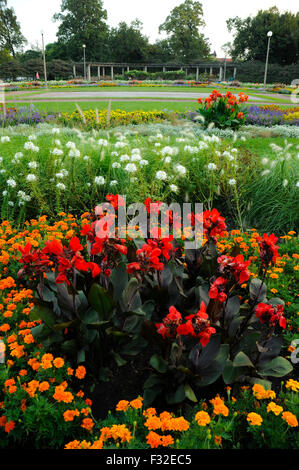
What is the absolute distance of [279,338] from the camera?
199 cm

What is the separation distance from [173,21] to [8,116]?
216ft

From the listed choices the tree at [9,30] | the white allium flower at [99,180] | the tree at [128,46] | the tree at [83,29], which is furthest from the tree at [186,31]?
the white allium flower at [99,180]

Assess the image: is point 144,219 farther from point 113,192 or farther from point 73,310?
point 73,310

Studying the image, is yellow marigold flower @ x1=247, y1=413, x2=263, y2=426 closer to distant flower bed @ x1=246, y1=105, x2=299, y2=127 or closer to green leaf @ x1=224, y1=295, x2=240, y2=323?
green leaf @ x1=224, y1=295, x2=240, y2=323

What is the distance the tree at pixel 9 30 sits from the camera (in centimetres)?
6153

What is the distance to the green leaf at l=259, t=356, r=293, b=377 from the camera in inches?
74.5

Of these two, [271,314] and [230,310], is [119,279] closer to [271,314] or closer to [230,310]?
[230,310]

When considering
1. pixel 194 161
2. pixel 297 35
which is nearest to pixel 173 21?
pixel 297 35

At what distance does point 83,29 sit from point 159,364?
73.6 m

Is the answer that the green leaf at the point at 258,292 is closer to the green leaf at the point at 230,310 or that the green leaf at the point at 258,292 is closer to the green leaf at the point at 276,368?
the green leaf at the point at 230,310

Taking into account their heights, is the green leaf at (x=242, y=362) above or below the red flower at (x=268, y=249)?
below

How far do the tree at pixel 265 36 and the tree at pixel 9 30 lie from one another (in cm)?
3933

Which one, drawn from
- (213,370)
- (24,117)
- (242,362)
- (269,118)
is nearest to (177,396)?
(213,370)

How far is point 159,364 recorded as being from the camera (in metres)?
1.78
